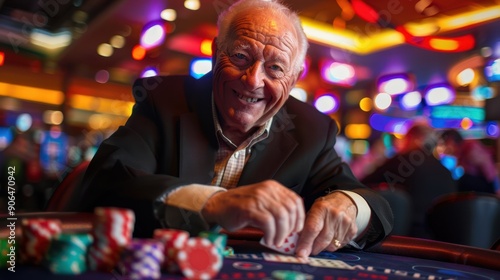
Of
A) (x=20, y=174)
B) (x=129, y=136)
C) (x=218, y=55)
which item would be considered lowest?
(x=20, y=174)

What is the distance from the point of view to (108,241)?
0.95 m

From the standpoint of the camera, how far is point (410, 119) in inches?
447

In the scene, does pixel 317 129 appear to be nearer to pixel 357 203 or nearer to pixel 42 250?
pixel 357 203

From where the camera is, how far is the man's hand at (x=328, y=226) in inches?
51.9

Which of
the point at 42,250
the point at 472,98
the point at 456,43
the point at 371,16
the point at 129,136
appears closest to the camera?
the point at 42,250

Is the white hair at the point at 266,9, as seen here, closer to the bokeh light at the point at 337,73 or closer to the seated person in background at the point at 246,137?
the seated person in background at the point at 246,137

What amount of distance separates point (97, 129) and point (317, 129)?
11139 millimetres

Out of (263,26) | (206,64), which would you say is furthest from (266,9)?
(206,64)

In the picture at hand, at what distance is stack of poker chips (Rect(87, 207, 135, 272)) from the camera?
0.95 meters

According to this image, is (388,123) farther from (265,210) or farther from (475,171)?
(265,210)

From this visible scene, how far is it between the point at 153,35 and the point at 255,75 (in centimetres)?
610

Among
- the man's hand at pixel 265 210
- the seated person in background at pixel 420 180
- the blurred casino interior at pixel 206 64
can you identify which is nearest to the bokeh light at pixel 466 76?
the blurred casino interior at pixel 206 64

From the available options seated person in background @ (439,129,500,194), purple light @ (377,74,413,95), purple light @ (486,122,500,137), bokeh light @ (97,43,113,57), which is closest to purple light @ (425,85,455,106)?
purple light @ (377,74,413,95)

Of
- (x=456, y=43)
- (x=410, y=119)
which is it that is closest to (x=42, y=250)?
(x=456, y=43)
